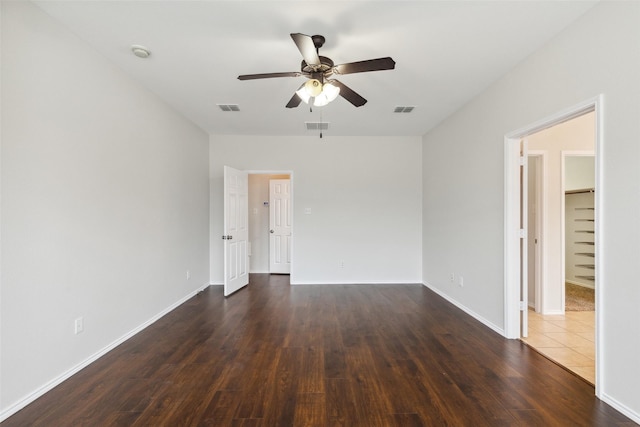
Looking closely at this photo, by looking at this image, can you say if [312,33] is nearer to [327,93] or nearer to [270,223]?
[327,93]

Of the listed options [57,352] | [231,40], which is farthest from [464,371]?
[231,40]

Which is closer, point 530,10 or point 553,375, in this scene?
point 530,10

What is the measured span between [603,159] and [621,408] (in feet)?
5.36

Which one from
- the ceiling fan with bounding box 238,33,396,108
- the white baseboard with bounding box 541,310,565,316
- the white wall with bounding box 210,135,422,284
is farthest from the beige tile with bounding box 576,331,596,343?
the ceiling fan with bounding box 238,33,396,108

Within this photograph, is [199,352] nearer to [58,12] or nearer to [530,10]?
[58,12]

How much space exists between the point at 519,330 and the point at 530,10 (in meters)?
2.88

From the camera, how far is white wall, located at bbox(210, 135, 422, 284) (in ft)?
17.1

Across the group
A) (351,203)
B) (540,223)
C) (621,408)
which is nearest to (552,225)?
(540,223)

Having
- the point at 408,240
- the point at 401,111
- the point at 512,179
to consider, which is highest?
the point at 401,111

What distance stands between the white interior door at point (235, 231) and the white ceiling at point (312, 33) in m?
1.52

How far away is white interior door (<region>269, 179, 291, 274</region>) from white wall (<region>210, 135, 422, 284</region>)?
1.02 meters

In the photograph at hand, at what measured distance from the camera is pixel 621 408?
5.94 ft

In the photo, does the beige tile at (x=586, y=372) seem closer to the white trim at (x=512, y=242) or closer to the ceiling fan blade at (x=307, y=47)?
the white trim at (x=512, y=242)

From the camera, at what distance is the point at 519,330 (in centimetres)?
292
